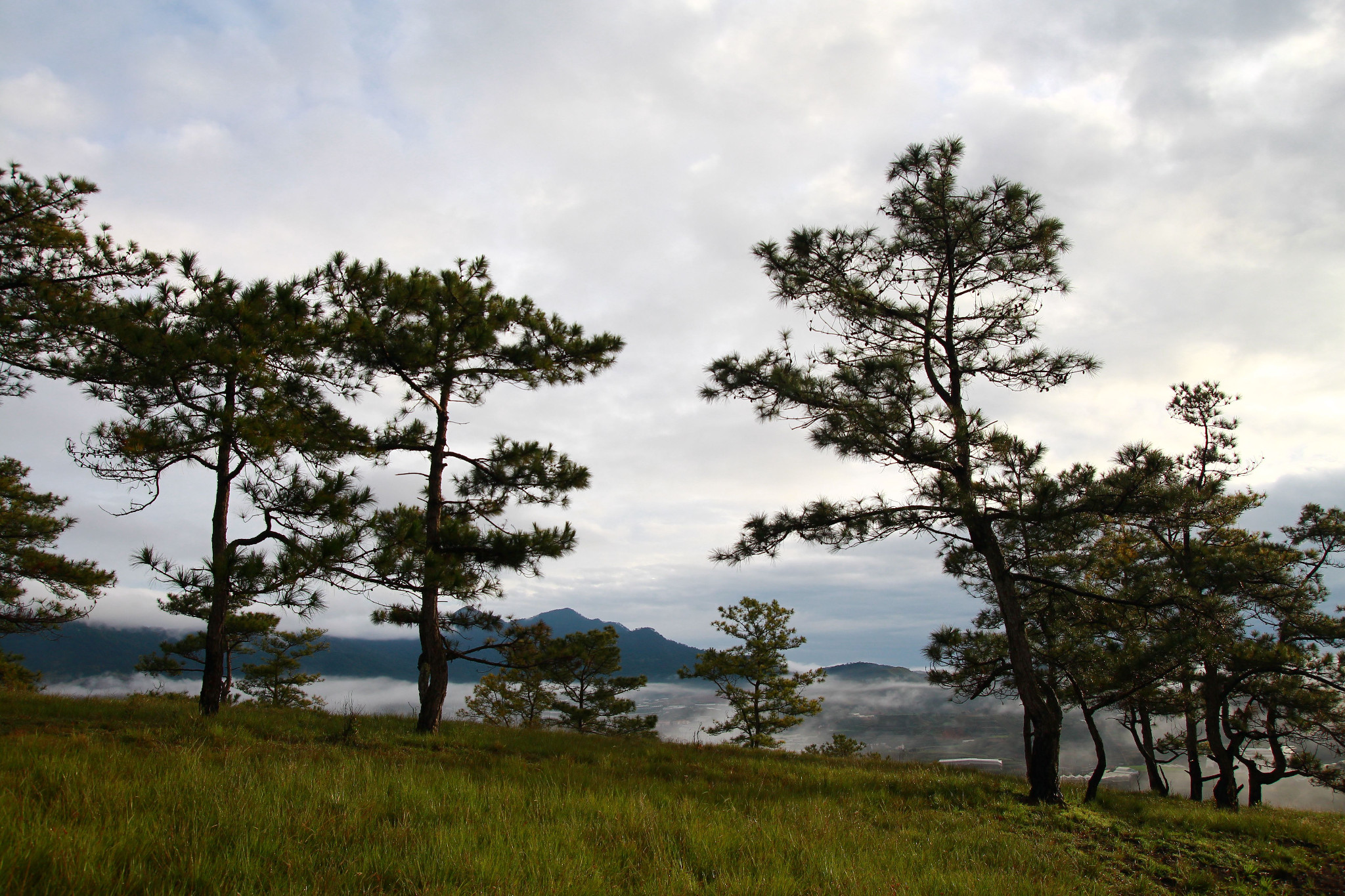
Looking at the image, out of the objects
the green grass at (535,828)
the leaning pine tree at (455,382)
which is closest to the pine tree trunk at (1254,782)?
the green grass at (535,828)

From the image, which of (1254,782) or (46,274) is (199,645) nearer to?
(46,274)

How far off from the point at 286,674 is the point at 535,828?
1434 inches

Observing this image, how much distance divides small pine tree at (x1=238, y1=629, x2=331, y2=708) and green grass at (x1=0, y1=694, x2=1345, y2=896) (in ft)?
81.7

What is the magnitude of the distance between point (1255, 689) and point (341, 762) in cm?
1896

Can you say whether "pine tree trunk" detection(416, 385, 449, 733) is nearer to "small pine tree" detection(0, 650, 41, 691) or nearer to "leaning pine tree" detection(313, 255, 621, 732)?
"leaning pine tree" detection(313, 255, 621, 732)

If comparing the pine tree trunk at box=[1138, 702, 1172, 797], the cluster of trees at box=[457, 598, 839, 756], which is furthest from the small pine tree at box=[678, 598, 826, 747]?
the pine tree trunk at box=[1138, 702, 1172, 797]

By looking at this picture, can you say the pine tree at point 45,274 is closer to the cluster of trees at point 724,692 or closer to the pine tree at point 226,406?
the pine tree at point 226,406

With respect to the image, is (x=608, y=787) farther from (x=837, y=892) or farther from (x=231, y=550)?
(x=231, y=550)

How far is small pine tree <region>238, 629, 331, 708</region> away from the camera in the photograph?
31.5 metres

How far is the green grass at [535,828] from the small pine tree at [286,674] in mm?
24900

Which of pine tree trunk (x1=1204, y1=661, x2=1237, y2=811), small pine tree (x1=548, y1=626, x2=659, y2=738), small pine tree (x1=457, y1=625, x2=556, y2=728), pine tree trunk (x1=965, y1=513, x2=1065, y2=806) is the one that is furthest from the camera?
small pine tree (x1=548, y1=626, x2=659, y2=738)

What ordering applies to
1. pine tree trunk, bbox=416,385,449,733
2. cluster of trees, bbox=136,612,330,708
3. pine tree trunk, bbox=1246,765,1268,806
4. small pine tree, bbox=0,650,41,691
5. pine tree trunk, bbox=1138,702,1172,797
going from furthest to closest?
cluster of trees, bbox=136,612,330,708 < small pine tree, bbox=0,650,41,691 < pine tree trunk, bbox=1138,702,1172,797 < pine tree trunk, bbox=1246,765,1268,806 < pine tree trunk, bbox=416,385,449,733

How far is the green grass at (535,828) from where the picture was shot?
324 centimetres

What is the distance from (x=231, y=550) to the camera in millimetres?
8859
